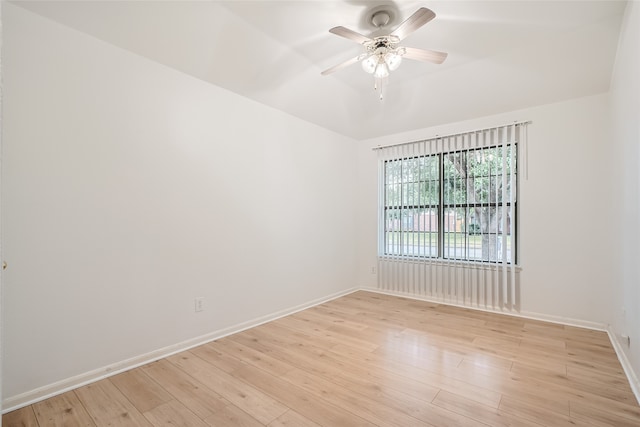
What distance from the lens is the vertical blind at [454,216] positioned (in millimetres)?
3678

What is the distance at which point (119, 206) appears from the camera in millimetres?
2381

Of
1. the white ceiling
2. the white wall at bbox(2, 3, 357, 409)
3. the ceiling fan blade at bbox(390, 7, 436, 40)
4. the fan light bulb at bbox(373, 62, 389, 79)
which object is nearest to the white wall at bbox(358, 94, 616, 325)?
the white ceiling

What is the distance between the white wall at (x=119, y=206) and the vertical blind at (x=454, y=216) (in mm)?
1876

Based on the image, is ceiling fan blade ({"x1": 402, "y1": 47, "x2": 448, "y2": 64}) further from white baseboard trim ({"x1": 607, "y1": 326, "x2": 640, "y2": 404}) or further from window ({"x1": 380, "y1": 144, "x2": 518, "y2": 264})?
white baseboard trim ({"x1": 607, "y1": 326, "x2": 640, "y2": 404})

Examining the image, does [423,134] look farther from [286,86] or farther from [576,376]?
[576,376]

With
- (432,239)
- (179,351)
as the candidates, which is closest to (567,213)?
(432,239)

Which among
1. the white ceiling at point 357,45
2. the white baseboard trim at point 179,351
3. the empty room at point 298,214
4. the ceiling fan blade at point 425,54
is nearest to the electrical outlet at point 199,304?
the empty room at point 298,214

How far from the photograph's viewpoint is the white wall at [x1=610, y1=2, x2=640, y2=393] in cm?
198

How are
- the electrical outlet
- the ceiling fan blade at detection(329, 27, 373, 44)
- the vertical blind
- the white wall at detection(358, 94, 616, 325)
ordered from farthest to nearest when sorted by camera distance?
the vertical blind
the white wall at detection(358, 94, 616, 325)
the electrical outlet
the ceiling fan blade at detection(329, 27, 373, 44)

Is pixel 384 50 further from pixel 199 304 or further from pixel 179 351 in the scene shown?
pixel 179 351

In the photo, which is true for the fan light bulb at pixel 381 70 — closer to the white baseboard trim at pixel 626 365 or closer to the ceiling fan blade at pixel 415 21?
the ceiling fan blade at pixel 415 21

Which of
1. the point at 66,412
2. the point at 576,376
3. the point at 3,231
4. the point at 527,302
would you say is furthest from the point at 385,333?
the point at 3,231

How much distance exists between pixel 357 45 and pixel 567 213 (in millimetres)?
2879

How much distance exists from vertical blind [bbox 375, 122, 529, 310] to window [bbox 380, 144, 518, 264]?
0.4 inches
